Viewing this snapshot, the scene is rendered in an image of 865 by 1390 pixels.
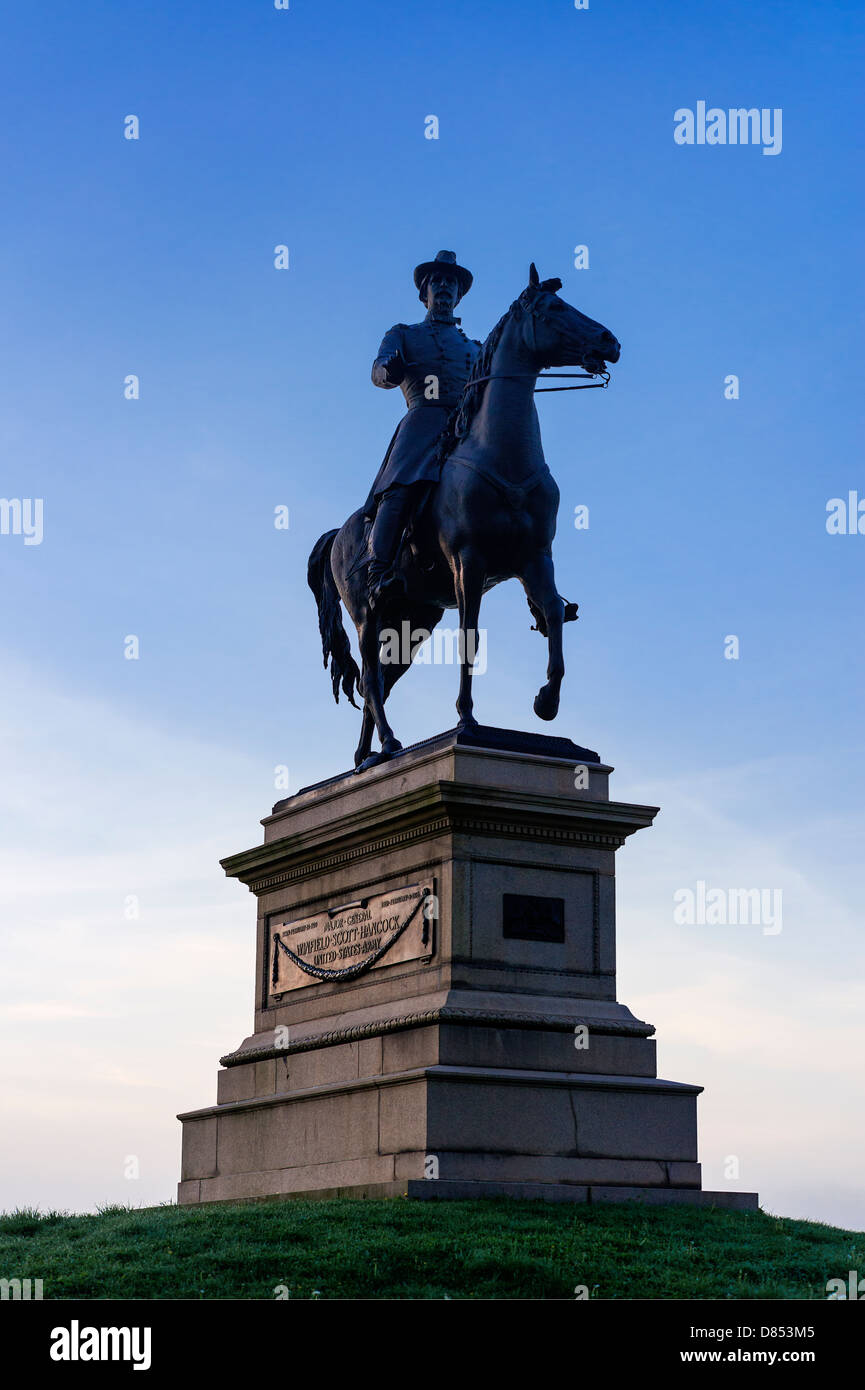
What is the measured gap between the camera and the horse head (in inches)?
719

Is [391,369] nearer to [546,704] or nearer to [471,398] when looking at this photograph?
[471,398]

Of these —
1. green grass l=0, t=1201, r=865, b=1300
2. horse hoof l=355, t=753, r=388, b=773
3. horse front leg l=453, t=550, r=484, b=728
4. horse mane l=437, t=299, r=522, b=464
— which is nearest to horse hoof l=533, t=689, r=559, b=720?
horse front leg l=453, t=550, r=484, b=728

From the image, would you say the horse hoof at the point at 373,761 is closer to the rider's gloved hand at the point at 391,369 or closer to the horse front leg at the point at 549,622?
the horse front leg at the point at 549,622

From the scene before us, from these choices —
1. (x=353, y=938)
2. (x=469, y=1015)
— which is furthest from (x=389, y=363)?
(x=469, y=1015)

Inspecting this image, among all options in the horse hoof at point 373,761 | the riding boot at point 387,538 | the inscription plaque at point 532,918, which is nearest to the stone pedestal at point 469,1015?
the inscription plaque at point 532,918

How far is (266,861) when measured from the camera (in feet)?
66.7

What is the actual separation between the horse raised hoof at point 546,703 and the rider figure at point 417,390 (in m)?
2.02

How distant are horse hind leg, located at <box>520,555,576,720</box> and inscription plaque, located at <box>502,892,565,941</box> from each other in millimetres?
1977

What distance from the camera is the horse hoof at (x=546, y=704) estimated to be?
18625 mm

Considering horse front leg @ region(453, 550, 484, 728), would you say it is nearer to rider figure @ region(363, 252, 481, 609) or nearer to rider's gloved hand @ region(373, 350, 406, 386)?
rider figure @ region(363, 252, 481, 609)

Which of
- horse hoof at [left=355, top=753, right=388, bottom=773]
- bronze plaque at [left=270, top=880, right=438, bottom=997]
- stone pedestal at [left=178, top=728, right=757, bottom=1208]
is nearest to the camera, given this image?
stone pedestal at [left=178, top=728, right=757, bottom=1208]

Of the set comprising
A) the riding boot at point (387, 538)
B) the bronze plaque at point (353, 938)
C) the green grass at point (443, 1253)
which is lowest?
the green grass at point (443, 1253)
